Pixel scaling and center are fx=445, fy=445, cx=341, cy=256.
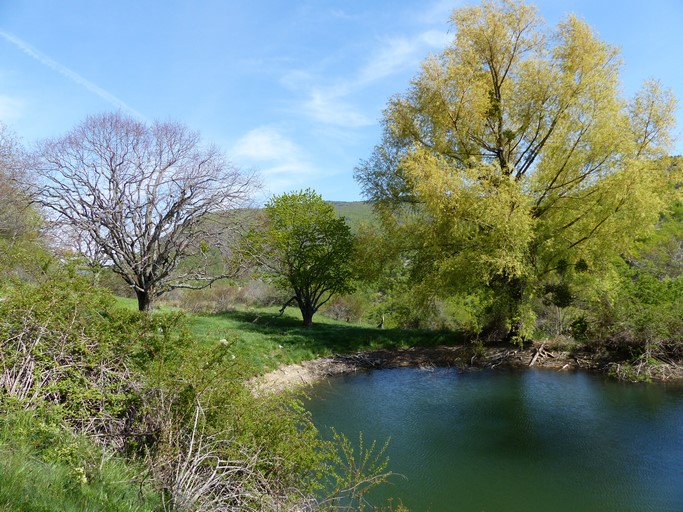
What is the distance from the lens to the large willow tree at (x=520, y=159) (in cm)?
1336

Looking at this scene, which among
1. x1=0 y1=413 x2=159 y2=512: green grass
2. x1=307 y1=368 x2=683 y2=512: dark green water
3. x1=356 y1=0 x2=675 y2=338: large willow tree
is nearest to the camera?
x1=0 y1=413 x2=159 y2=512: green grass

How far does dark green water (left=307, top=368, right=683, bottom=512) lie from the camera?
655 centimetres

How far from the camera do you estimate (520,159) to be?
1579 centimetres

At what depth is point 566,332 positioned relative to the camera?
16.8 m

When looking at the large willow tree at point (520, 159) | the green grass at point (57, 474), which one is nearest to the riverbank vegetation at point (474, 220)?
the large willow tree at point (520, 159)

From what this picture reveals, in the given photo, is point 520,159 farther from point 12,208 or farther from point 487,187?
point 12,208

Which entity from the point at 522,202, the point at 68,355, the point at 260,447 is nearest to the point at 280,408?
the point at 260,447

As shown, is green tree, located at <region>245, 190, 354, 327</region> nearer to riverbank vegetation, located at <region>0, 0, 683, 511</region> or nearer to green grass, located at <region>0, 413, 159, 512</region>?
riverbank vegetation, located at <region>0, 0, 683, 511</region>

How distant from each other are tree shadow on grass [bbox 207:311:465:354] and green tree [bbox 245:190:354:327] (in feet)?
4.83

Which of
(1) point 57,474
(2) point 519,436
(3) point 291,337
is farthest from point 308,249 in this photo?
(1) point 57,474

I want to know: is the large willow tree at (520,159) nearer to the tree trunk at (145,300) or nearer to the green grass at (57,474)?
the tree trunk at (145,300)

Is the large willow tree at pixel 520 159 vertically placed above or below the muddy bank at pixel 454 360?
above

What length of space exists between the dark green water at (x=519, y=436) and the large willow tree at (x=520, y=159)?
11.0 feet

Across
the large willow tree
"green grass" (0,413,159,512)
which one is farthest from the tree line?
"green grass" (0,413,159,512)
